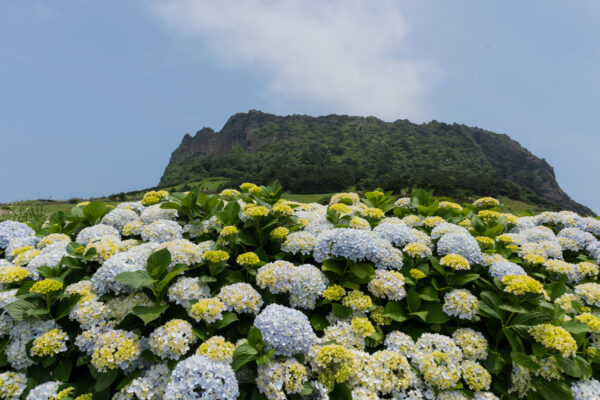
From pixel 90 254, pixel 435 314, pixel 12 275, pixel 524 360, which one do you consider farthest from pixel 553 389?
pixel 12 275

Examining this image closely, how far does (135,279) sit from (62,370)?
3.63 ft

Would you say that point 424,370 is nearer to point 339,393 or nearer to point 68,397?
point 339,393

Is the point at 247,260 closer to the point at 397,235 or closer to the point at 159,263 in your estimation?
the point at 159,263

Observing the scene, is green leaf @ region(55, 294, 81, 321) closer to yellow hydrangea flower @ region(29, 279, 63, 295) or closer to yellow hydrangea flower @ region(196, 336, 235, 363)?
yellow hydrangea flower @ region(29, 279, 63, 295)

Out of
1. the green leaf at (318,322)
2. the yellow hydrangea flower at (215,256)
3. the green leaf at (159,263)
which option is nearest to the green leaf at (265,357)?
the green leaf at (318,322)

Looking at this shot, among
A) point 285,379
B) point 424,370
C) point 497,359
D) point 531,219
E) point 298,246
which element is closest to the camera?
point 285,379

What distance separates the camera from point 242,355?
252 centimetres

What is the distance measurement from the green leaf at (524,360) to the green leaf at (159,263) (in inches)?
141

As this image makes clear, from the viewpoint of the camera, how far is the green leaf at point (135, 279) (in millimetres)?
2768

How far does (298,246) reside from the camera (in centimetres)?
364

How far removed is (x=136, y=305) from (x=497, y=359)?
3749mm

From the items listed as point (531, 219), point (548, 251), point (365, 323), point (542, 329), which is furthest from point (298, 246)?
point (531, 219)

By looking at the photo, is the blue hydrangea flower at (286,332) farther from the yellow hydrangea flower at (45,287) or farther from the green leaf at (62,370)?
the yellow hydrangea flower at (45,287)

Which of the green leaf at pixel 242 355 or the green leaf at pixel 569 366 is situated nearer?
the green leaf at pixel 242 355
